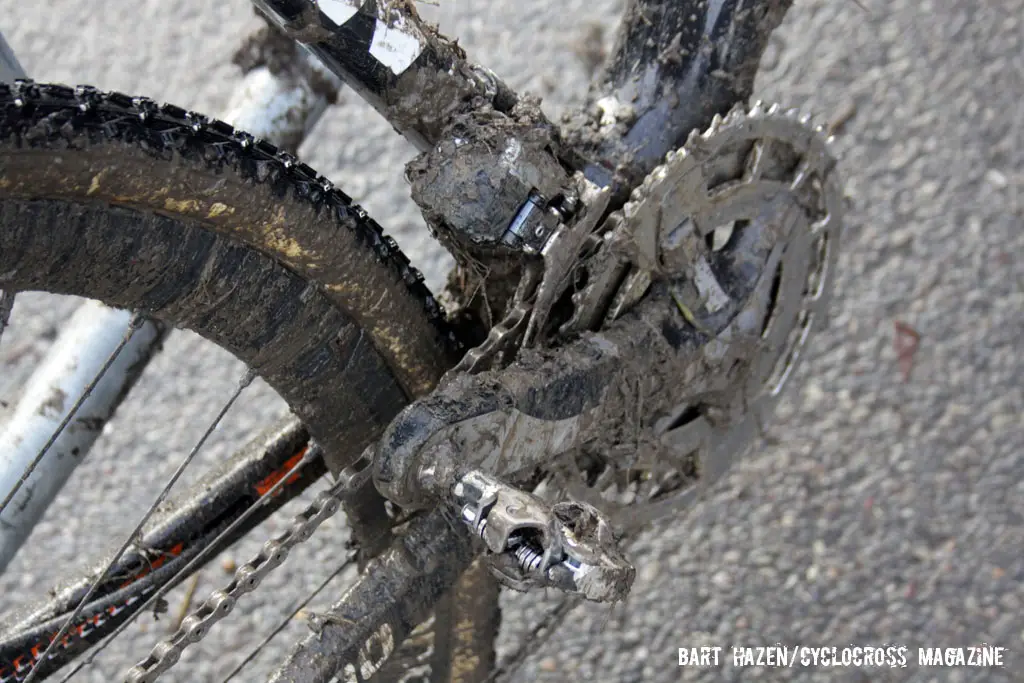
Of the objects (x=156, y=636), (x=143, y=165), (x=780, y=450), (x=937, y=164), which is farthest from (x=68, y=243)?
(x=937, y=164)

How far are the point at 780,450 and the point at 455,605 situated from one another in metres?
0.70

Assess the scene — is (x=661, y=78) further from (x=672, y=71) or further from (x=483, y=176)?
(x=483, y=176)

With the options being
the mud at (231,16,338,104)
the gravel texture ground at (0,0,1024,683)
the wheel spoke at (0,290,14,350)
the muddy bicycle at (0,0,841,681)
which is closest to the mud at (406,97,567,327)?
the muddy bicycle at (0,0,841,681)

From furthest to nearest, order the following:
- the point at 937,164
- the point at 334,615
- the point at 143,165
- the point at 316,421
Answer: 1. the point at 937,164
2. the point at 316,421
3. the point at 334,615
4. the point at 143,165

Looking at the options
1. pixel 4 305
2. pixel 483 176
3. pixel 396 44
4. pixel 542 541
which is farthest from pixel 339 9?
pixel 542 541

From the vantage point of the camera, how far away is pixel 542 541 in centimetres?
77

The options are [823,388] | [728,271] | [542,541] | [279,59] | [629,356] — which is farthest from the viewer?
[823,388]

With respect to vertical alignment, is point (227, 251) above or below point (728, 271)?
above

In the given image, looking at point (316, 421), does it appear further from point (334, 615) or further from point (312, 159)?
point (312, 159)

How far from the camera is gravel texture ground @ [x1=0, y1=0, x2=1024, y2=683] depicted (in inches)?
59.7

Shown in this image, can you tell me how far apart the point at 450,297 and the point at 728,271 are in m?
0.29

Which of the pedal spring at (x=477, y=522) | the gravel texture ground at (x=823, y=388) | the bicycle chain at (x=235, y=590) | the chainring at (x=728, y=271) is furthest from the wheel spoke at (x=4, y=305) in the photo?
the gravel texture ground at (x=823, y=388)

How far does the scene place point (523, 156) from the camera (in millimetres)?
927

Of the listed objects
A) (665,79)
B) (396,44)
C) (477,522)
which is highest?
(396,44)
